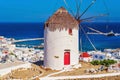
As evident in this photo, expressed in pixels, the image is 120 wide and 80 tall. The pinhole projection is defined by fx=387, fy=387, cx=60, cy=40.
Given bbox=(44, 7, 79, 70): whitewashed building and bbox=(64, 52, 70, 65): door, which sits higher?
bbox=(44, 7, 79, 70): whitewashed building

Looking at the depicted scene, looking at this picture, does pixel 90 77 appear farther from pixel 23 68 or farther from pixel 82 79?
pixel 23 68

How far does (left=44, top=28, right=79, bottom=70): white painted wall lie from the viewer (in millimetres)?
22219

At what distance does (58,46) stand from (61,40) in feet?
1.28

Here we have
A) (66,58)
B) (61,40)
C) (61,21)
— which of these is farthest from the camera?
(66,58)

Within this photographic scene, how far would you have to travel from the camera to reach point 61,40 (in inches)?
873

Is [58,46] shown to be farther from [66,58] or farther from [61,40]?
[66,58]

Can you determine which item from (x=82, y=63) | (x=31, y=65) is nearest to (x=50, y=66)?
(x=31, y=65)

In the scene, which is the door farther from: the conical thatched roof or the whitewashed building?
the conical thatched roof

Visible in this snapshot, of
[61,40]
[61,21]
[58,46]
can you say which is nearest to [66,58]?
[58,46]

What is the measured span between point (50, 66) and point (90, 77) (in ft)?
12.2

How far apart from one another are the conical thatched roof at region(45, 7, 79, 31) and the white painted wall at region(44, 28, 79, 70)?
0.24m

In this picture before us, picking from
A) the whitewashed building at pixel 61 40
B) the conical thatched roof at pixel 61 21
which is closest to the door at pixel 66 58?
the whitewashed building at pixel 61 40

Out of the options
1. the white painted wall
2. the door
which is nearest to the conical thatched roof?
the white painted wall

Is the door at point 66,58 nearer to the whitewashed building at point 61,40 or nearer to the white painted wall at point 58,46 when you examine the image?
the whitewashed building at point 61,40
